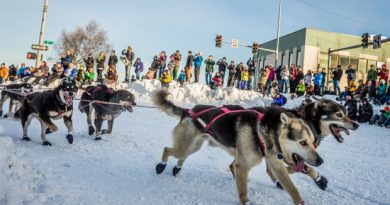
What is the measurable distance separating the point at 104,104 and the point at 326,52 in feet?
91.3

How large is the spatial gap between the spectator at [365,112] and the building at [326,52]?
1757 cm

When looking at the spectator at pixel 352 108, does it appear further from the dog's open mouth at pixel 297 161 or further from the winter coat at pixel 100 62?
the winter coat at pixel 100 62

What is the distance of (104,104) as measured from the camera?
8.34 meters

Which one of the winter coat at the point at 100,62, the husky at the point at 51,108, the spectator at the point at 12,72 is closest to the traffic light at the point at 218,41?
the winter coat at the point at 100,62

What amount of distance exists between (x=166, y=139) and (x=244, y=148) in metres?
4.55

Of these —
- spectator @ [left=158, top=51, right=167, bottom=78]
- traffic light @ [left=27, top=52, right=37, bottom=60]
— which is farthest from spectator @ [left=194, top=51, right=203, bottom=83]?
traffic light @ [left=27, top=52, right=37, bottom=60]

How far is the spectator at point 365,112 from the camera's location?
13.8 meters

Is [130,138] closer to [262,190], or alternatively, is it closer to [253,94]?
[262,190]

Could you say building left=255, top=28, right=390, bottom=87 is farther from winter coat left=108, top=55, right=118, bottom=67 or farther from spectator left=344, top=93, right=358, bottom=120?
winter coat left=108, top=55, right=118, bottom=67

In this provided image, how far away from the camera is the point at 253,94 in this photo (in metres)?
19.4

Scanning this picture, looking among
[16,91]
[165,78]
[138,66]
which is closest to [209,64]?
[165,78]

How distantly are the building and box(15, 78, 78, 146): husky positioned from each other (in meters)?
27.3

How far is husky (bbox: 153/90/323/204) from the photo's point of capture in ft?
12.5

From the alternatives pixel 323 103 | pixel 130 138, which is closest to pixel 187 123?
pixel 323 103
